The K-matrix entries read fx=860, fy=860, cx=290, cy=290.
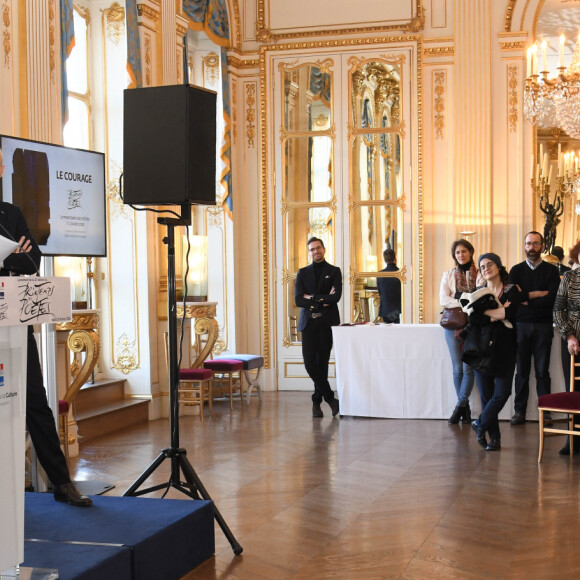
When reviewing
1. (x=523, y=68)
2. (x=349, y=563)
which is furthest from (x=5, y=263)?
(x=523, y=68)

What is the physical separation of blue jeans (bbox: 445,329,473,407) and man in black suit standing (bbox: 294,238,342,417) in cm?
110

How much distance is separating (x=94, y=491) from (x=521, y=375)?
155 inches

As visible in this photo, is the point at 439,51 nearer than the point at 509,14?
No

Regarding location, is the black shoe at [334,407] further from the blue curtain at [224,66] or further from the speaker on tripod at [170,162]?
the speaker on tripod at [170,162]

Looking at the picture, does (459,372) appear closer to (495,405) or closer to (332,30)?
(495,405)

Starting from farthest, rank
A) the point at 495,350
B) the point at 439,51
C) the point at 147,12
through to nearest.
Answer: the point at 439,51 → the point at 147,12 → the point at 495,350

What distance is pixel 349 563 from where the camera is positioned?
3.78 meters

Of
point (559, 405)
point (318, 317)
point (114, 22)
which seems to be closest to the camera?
point (559, 405)

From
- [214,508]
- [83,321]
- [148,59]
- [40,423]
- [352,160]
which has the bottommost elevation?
[214,508]

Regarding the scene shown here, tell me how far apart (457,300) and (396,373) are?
93 centimetres

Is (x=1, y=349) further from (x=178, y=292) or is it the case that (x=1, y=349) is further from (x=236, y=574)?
(x=178, y=292)

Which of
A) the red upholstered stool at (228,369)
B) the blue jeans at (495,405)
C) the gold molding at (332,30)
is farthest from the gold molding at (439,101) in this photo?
the blue jeans at (495,405)

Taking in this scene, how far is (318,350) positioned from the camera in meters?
7.99

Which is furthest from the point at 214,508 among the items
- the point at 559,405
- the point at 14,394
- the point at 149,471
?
the point at 559,405
